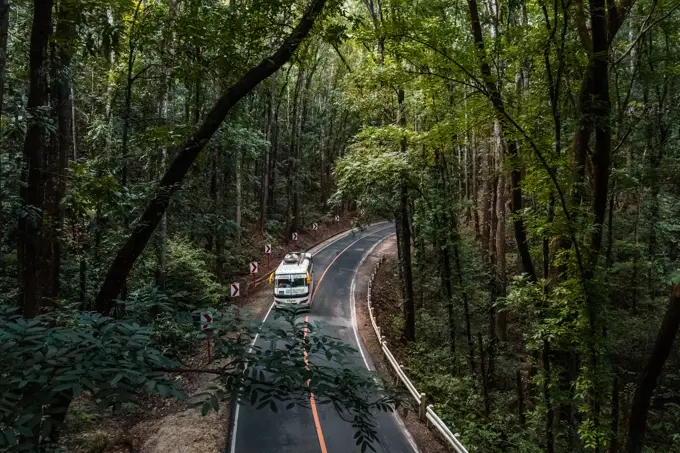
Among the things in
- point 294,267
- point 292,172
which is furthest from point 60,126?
point 292,172

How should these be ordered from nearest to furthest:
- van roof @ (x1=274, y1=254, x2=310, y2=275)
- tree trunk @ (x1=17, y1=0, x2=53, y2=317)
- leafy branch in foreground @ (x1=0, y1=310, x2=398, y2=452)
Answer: leafy branch in foreground @ (x1=0, y1=310, x2=398, y2=452) → tree trunk @ (x1=17, y1=0, x2=53, y2=317) → van roof @ (x1=274, y1=254, x2=310, y2=275)

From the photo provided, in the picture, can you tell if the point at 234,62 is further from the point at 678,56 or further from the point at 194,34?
the point at 678,56

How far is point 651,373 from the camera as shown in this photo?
7156 mm

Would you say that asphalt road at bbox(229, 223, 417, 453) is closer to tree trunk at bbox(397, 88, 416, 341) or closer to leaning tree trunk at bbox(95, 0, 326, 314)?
tree trunk at bbox(397, 88, 416, 341)

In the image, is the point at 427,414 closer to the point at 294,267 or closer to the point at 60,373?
the point at 60,373

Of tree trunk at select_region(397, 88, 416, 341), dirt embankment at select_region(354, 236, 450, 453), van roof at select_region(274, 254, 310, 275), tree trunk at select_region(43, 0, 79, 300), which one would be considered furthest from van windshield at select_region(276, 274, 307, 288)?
tree trunk at select_region(43, 0, 79, 300)

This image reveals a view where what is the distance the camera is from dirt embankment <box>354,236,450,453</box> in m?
10.9

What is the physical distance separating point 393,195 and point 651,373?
9852 mm

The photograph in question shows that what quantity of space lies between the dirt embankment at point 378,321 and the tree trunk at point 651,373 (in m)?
3.80

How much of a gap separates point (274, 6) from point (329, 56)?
31.2 m

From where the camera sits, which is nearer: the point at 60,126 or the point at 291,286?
the point at 60,126

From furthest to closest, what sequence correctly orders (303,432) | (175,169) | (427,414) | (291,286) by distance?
(291,286) → (427,414) → (303,432) → (175,169)

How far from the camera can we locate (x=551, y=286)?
851 centimetres

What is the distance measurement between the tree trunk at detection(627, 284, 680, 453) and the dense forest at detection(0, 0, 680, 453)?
0.04 meters
